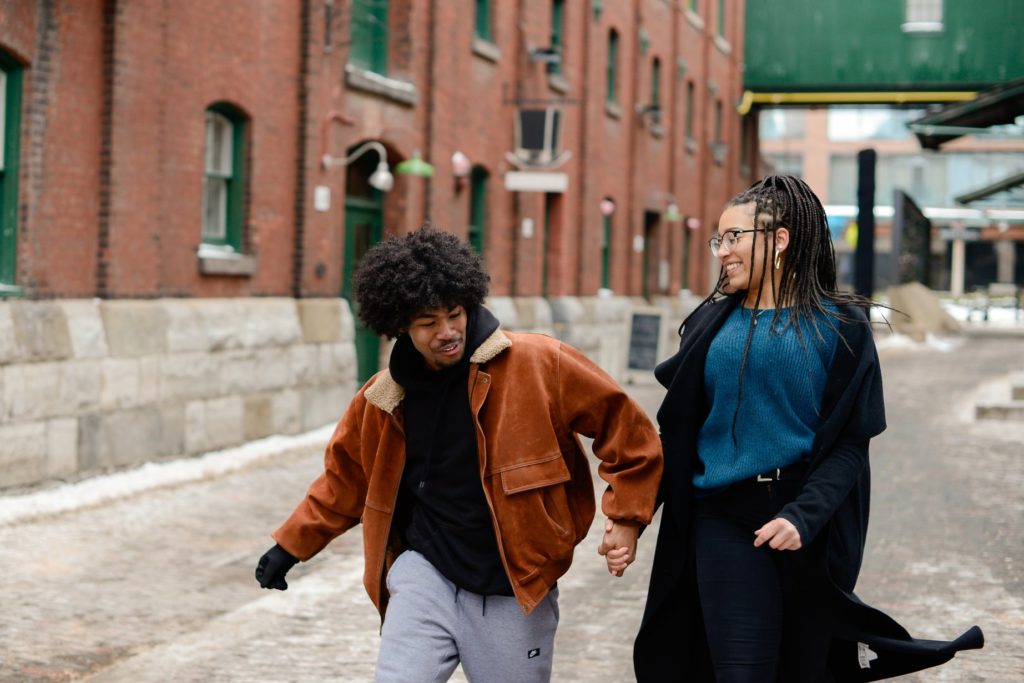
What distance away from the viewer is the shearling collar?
390 cm

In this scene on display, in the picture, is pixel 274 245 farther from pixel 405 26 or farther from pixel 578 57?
pixel 578 57

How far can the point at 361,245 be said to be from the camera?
54.4 feet

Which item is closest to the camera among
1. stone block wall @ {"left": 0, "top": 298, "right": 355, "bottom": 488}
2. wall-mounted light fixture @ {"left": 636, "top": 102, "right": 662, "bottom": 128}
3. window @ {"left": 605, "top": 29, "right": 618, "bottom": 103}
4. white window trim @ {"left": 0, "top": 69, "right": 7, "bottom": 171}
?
stone block wall @ {"left": 0, "top": 298, "right": 355, "bottom": 488}

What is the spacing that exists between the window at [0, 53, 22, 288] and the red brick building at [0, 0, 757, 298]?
1 centimetres

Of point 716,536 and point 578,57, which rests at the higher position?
point 578,57

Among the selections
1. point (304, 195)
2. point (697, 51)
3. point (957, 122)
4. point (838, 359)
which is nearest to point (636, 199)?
point (697, 51)

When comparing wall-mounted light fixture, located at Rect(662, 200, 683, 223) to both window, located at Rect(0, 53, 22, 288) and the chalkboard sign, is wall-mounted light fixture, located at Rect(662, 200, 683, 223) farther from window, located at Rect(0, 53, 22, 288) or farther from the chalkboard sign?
window, located at Rect(0, 53, 22, 288)

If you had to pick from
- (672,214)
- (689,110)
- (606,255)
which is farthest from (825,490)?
(689,110)

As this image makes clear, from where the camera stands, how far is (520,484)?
3.85 meters

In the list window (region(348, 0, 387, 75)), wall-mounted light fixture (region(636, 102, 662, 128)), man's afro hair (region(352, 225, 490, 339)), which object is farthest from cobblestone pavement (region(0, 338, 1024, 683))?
wall-mounted light fixture (region(636, 102, 662, 128))

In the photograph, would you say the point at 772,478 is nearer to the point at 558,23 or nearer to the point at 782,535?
the point at 782,535

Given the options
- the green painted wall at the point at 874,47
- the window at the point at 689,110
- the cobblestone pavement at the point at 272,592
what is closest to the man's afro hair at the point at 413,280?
the cobblestone pavement at the point at 272,592

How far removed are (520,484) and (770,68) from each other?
35.0 m

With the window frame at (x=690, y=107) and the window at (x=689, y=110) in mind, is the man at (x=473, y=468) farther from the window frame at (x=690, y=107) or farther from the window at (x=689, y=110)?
the window at (x=689, y=110)
